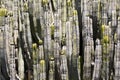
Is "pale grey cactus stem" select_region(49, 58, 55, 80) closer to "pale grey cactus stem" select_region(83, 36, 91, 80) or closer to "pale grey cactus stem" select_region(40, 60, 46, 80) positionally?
"pale grey cactus stem" select_region(40, 60, 46, 80)

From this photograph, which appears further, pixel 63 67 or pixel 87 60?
pixel 87 60

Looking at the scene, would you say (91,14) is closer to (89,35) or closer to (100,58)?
(89,35)

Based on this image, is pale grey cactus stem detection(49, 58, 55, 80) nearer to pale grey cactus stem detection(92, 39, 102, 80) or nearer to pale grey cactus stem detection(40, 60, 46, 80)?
pale grey cactus stem detection(40, 60, 46, 80)

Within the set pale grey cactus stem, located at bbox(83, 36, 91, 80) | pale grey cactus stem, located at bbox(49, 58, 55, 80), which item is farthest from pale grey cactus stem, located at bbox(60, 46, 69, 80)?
pale grey cactus stem, located at bbox(83, 36, 91, 80)

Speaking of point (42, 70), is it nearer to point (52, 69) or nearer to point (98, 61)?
point (52, 69)

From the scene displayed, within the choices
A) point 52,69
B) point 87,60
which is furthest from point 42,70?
point 87,60

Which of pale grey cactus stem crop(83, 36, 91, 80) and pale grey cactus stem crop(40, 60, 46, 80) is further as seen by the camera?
pale grey cactus stem crop(83, 36, 91, 80)

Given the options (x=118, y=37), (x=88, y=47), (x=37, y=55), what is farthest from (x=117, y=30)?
(x=37, y=55)

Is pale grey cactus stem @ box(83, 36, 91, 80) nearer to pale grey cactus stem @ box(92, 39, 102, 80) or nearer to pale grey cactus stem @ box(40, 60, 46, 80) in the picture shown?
pale grey cactus stem @ box(92, 39, 102, 80)

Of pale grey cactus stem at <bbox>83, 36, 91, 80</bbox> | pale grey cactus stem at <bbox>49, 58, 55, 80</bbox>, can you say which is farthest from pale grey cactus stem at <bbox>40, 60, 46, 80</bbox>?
pale grey cactus stem at <bbox>83, 36, 91, 80</bbox>

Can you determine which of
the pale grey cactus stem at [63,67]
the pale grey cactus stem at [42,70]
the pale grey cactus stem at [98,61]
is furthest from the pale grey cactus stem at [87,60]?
the pale grey cactus stem at [42,70]

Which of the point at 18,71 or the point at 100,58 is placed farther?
the point at 18,71
